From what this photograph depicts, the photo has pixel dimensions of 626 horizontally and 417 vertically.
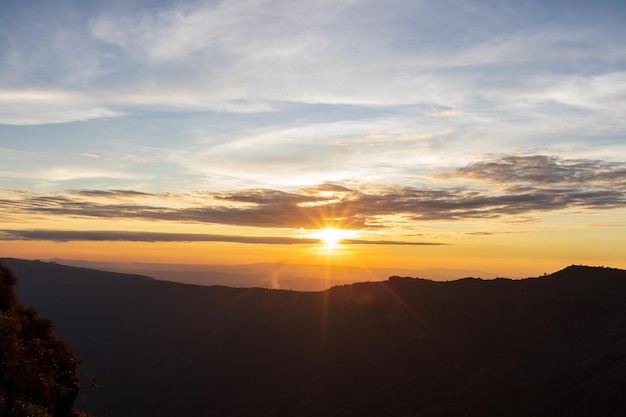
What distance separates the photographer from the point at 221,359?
467 feet

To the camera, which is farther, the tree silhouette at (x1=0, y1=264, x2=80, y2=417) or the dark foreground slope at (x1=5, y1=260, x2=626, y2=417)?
the dark foreground slope at (x1=5, y1=260, x2=626, y2=417)

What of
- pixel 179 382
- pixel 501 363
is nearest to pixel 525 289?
pixel 501 363

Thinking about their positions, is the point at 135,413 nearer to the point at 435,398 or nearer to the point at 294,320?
the point at 294,320

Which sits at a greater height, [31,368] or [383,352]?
[31,368]

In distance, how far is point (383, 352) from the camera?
110875 mm

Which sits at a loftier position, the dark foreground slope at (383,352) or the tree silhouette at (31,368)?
the tree silhouette at (31,368)

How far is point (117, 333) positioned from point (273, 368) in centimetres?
7960

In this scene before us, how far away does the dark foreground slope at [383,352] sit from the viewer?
7825 centimetres

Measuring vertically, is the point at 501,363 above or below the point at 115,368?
above

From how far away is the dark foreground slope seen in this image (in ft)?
257

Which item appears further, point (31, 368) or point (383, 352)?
point (383, 352)

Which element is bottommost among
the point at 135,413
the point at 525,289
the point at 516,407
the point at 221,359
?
the point at 135,413

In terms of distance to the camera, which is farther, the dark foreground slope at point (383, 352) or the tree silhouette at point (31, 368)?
the dark foreground slope at point (383, 352)

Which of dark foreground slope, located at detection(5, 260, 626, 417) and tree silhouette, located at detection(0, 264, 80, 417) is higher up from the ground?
tree silhouette, located at detection(0, 264, 80, 417)
